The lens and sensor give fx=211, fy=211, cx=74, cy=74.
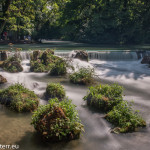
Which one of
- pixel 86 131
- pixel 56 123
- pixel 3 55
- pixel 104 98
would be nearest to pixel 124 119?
pixel 86 131

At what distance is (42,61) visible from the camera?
16.7 metres

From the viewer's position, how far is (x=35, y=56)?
1792cm

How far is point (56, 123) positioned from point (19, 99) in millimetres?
2860

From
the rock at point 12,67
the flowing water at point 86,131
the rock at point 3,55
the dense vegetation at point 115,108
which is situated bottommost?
the flowing water at point 86,131

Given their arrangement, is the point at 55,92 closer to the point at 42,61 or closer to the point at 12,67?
the point at 12,67

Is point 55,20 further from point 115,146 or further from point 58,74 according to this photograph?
point 115,146

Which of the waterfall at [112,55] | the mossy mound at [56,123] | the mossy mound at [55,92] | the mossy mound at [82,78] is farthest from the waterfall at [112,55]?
the mossy mound at [56,123]

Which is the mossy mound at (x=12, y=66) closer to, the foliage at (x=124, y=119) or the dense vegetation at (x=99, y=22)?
the foliage at (x=124, y=119)

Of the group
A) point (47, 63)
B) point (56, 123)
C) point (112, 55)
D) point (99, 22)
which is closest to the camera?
point (56, 123)

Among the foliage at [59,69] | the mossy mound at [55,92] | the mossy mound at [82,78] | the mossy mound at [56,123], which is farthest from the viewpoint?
the foliage at [59,69]

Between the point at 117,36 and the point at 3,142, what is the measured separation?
37686 mm

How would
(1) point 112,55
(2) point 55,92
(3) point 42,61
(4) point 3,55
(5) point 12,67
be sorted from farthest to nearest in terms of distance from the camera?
(1) point 112,55 → (4) point 3,55 → (3) point 42,61 → (5) point 12,67 → (2) point 55,92

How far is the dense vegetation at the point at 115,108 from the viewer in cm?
673

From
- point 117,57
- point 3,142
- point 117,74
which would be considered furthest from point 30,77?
point 117,57
